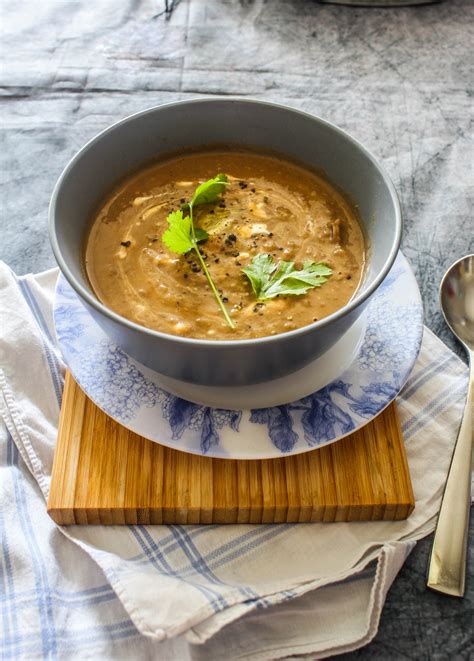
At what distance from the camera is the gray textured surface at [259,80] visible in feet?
7.75

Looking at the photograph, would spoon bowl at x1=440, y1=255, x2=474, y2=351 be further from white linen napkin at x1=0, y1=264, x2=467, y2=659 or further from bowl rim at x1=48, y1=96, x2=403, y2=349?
bowl rim at x1=48, y1=96, x2=403, y2=349

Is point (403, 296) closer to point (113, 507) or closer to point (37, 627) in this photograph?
point (113, 507)

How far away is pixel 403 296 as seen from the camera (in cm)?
175

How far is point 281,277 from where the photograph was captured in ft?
5.22

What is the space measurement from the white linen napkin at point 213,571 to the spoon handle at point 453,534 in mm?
35

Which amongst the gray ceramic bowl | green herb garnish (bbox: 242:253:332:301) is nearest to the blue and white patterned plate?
the gray ceramic bowl

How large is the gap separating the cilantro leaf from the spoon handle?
0.80 m

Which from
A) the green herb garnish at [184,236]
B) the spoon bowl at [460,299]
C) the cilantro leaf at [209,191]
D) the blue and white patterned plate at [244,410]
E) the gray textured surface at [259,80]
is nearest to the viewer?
the blue and white patterned plate at [244,410]

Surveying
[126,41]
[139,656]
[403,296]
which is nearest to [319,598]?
[139,656]

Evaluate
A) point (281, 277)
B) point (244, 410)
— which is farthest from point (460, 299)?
point (244, 410)

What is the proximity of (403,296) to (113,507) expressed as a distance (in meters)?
0.80

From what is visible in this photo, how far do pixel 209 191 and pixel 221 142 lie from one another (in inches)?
7.3

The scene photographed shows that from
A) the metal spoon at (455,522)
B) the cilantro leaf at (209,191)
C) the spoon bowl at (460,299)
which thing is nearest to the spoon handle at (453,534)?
the metal spoon at (455,522)

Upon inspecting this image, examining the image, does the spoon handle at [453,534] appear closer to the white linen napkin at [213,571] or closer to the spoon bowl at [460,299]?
the white linen napkin at [213,571]
